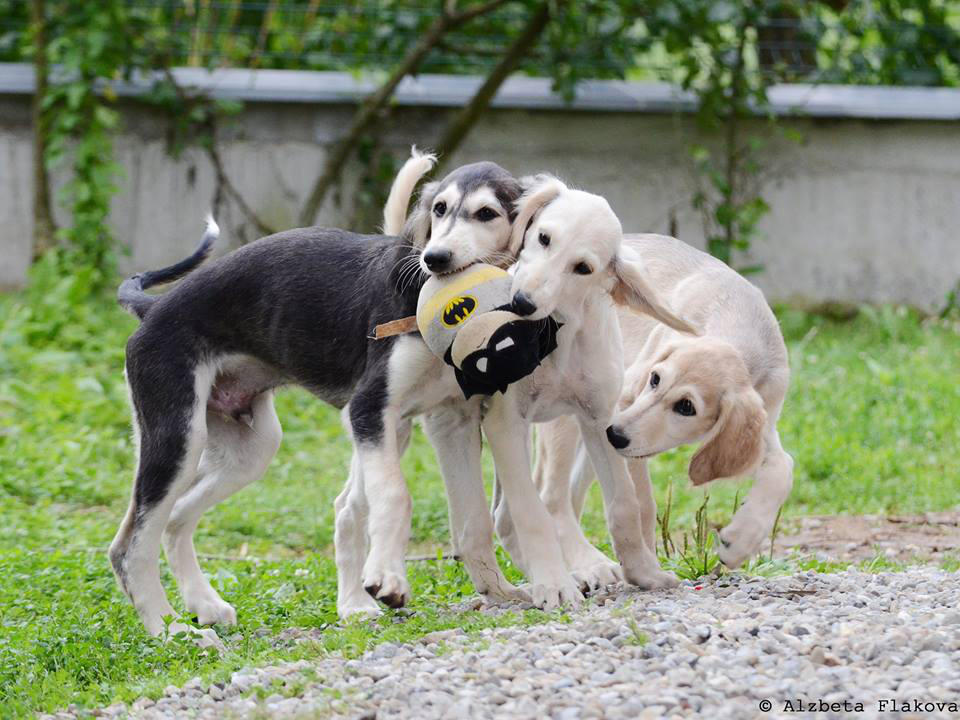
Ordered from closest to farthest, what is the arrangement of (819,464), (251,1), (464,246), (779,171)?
(464,246) < (819,464) < (779,171) < (251,1)

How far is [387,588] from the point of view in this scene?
181 inches

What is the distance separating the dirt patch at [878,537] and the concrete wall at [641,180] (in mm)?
5345

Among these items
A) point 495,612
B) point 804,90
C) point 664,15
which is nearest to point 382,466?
point 495,612

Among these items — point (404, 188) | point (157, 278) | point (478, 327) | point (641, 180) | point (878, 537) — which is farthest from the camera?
point (641, 180)

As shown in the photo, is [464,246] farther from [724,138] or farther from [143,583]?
[724,138]

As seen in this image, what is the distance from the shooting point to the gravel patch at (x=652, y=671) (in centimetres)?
354

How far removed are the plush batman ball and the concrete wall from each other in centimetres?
771

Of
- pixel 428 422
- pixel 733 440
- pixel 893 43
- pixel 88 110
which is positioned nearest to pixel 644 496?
pixel 733 440

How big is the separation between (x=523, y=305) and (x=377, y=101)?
770 centimetres

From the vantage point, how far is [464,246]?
462cm

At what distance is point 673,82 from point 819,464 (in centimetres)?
511

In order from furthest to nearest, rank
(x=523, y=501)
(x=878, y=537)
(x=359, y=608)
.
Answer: (x=878, y=537) < (x=359, y=608) < (x=523, y=501)

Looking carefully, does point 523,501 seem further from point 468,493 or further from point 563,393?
point 563,393

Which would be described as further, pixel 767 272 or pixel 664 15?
pixel 767 272
